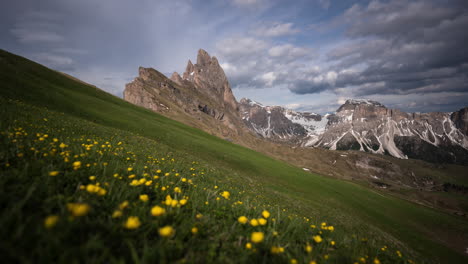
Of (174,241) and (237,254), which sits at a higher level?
(174,241)

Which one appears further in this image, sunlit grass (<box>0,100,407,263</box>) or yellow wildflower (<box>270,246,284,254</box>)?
yellow wildflower (<box>270,246,284,254</box>)

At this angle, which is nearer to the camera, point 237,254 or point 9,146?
point 237,254

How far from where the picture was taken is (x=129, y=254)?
74.5 inches

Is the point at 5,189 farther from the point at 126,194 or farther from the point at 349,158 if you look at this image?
the point at 349,158

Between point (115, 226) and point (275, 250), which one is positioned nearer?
point (115, 226)

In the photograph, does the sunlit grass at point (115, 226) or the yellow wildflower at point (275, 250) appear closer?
the sunlit grass at point (115, 226)

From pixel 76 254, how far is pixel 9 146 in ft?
13.0

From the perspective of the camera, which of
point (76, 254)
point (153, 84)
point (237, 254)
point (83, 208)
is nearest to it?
point (76, 254)

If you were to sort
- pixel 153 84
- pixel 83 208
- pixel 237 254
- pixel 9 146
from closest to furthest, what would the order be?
pixel 83 208 → pixel 237 254 → pixel 9 146 → pixel 153 84

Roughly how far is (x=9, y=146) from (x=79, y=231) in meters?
3.64

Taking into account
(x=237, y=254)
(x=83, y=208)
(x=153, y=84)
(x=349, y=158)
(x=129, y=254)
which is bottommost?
(x=349, y=158)

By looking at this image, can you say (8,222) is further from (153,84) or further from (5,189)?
(153,84)

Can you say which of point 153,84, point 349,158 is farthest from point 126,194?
point 349,158

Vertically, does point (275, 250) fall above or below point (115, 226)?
below
